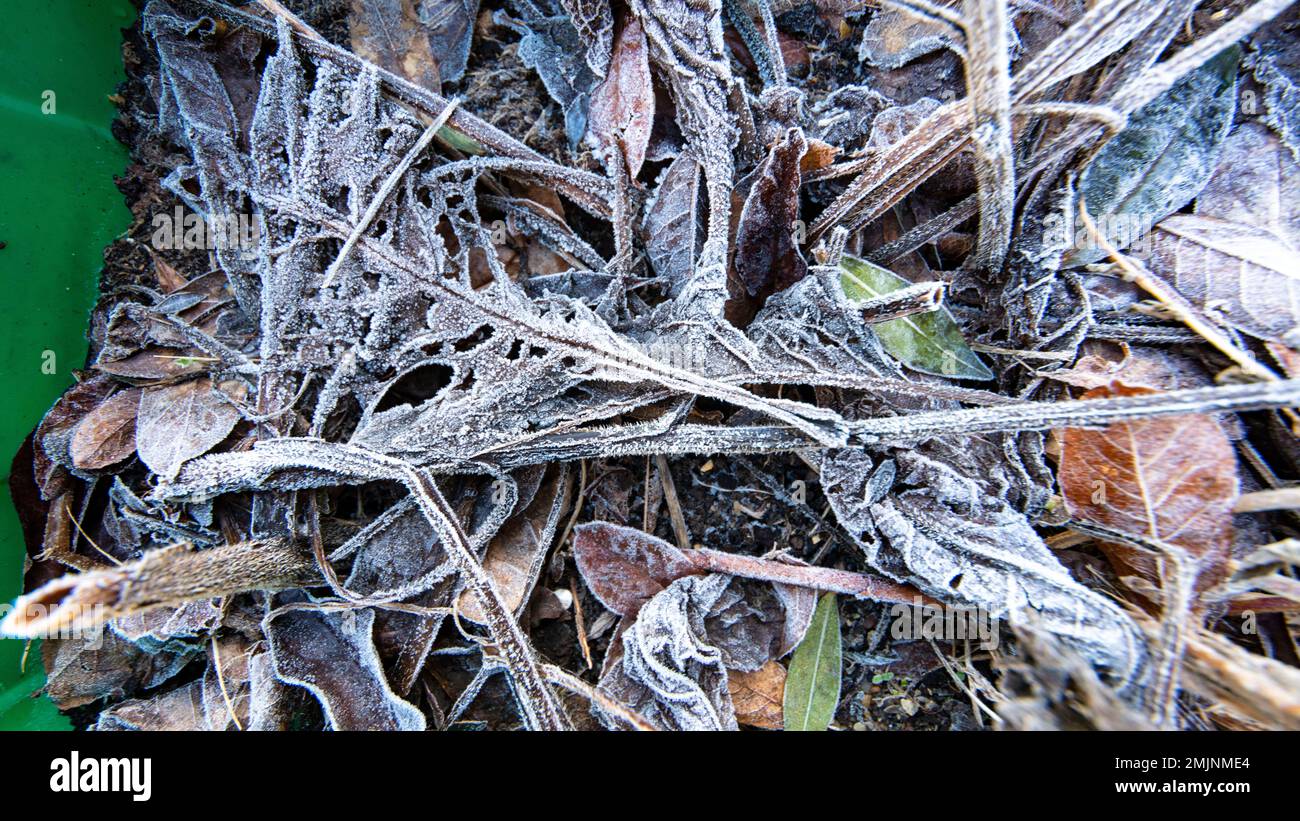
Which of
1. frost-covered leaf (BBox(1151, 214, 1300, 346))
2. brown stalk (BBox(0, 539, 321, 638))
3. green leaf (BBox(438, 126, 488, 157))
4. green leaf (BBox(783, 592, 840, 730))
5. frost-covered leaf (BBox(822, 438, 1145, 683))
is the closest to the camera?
brown stalk (BBox(0, 539, 321, 638))

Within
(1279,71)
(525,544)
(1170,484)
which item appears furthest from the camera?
(525,544)

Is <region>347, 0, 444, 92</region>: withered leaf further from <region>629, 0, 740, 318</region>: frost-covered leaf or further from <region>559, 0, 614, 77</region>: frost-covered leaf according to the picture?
<region>629, 0, 740, 318</region>: frost-covered leaf

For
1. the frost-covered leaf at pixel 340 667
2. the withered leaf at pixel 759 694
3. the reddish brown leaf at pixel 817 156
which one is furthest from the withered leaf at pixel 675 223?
the frost-covered leaf at pixel 340 667

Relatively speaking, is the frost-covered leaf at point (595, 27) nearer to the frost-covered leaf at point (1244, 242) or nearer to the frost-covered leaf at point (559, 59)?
the frost-covered leaf at point (559, 59)

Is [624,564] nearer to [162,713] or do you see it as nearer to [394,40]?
[162,713]

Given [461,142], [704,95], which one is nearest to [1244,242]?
[704,95]

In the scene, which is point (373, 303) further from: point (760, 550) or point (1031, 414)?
point (1031, 414)

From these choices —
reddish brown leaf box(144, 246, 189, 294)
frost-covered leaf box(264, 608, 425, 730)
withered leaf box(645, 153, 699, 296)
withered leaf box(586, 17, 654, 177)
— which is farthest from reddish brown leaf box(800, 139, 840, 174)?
reddish brown leaf box(144, 246, 189, 294)
